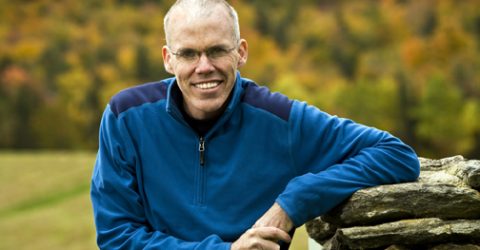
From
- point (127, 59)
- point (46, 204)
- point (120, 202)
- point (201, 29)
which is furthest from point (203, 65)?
point (127, 59)

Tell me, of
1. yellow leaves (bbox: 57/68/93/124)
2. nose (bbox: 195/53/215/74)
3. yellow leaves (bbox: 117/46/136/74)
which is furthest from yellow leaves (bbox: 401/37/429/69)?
nose (bbox: 195/53/215/74)

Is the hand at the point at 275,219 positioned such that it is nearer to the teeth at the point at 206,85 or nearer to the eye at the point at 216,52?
the teeth at the point at 206,85

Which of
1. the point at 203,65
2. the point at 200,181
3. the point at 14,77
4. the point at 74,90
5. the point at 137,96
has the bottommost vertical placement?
the point at 74,90

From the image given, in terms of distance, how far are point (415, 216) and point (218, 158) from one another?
1037mm

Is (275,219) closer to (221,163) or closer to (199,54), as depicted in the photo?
(221,163)

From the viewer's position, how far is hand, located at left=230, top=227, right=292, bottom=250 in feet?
11.2

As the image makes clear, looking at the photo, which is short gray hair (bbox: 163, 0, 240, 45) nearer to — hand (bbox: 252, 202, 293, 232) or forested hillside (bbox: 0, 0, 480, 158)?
hand (bbox: 252, 202, 293, 232)

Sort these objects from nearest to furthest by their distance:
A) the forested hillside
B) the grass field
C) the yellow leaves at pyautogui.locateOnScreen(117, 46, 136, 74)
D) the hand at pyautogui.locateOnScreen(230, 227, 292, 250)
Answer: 1. the hand at pyautogui.locateOnScreen(230, 227, 292, 250)
2. the grass field
3. the forested hillside
4. the yellow leaves at pyautogui.locateOnScreen(117, 46, 136, 74)

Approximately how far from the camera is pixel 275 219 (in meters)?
3.51

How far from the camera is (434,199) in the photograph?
359 cm

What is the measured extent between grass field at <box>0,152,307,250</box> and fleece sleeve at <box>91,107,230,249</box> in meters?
13.7

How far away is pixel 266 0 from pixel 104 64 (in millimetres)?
22379

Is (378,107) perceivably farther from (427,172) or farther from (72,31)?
(427,172)

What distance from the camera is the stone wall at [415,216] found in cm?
353
